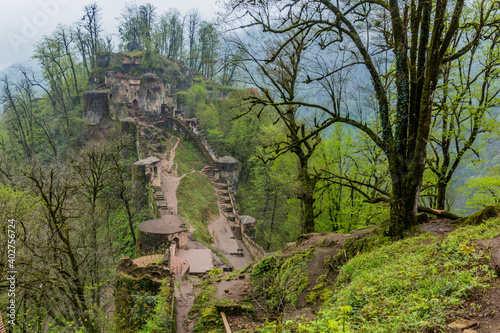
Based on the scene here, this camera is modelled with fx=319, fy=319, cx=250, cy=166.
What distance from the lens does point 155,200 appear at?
2253 cm

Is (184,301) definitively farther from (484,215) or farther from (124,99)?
(124,99)

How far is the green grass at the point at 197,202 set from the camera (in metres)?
21.7

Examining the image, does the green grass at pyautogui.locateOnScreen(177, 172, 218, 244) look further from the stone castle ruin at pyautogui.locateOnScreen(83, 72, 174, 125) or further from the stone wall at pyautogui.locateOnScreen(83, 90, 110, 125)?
the stone wall at pyautogui.locateOnScreen(83, 90, 110, 125)

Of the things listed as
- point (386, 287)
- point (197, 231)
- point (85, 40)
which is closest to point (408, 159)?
point (386, 287)

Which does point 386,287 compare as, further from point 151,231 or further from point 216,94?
point 216,94

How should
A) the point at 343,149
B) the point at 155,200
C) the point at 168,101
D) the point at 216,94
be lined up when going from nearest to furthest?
1. the point at 343,149
2. the point at 155,200
3. the point at 168,101
4. the point at 216,94

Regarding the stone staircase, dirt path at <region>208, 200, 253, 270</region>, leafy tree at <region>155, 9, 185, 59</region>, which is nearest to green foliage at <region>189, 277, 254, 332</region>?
the stone staircase

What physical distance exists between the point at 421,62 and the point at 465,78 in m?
6.45

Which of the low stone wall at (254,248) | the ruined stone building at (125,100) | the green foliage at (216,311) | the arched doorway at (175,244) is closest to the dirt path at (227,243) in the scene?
the low stone wall at (254,248)

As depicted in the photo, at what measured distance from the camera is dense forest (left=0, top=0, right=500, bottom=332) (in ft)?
19.7

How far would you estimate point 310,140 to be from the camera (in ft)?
48.6

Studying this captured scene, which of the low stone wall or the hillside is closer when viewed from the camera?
the hillside

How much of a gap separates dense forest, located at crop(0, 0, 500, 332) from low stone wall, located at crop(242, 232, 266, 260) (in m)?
1.13

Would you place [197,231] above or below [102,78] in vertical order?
below
